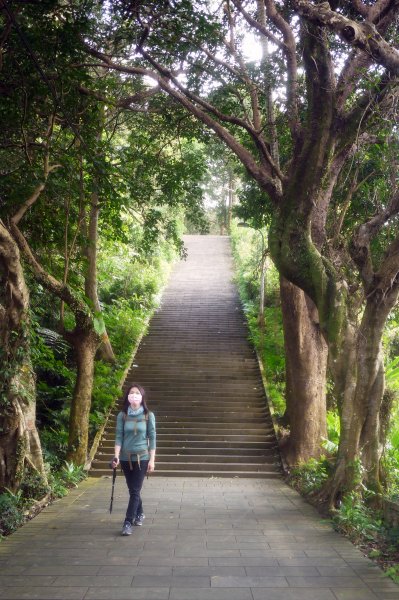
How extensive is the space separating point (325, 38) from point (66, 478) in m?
8.12

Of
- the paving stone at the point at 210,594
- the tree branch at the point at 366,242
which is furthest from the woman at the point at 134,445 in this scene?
the tree branch at the point at 366,242

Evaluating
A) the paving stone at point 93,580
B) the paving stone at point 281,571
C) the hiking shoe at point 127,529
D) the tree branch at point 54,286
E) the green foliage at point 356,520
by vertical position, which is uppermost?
the tree branch at point 54,286

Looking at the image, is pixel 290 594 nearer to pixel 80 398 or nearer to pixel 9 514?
pixel 9 514

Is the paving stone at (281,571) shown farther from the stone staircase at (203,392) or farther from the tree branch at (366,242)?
the stone staircase at (203,392)

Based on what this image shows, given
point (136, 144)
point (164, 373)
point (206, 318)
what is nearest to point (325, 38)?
point (136, 144)

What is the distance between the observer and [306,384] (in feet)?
36.6

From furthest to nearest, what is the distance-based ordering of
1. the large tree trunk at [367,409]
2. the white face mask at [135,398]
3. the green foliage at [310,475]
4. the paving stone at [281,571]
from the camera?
the green foliage at [310,475], the large tree trunk at [367,409], the white face mask at [135,398], the paving stone at [281,571]

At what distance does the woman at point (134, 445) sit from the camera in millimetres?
6156

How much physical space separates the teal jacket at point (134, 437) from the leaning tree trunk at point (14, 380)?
7.19 feet

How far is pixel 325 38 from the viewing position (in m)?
7.57

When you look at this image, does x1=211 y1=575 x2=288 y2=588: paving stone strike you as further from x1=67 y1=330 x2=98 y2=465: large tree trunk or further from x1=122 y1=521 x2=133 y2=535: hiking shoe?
x1=67 y1=330 x2=98 y2=465: large tree trunk

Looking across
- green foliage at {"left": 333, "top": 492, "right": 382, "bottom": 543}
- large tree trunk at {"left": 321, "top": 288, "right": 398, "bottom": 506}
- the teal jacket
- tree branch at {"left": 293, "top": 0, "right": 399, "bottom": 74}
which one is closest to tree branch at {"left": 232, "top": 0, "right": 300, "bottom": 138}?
tree branch at {"left": 293, "top": 0, "right": 399, "bottom": 74}

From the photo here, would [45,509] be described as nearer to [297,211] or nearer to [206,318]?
[297,211]

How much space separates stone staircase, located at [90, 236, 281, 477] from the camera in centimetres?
1220
